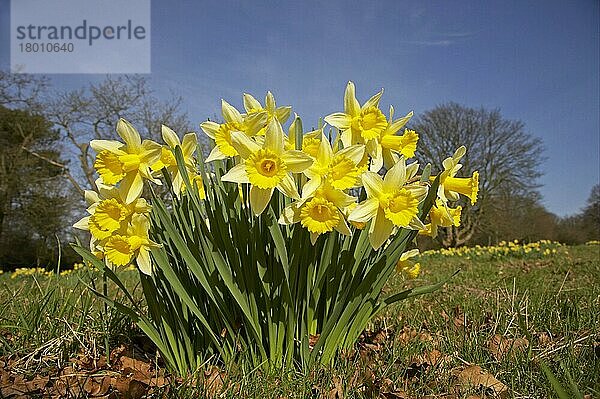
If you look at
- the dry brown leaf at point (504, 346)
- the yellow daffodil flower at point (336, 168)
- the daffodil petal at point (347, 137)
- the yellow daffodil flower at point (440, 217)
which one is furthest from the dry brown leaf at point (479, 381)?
the daffodil petal at point (347, 137)

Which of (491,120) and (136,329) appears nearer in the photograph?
(136,329)

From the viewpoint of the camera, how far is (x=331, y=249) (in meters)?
1.43

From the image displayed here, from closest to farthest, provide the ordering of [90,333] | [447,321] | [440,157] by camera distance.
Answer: [90,333], [447,321], [440,157]

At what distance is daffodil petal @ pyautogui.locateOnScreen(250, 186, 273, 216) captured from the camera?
1302 millimetres

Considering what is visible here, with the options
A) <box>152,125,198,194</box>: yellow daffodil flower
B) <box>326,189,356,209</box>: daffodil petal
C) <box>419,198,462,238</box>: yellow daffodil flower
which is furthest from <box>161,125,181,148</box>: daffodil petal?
<box>419,198,462,238</box>: yellow daffodil flower

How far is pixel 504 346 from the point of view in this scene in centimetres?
179

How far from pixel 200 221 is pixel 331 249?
0.39 meters

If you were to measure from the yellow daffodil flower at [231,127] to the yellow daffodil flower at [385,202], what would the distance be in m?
0.34

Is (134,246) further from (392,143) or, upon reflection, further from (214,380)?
(392,143)

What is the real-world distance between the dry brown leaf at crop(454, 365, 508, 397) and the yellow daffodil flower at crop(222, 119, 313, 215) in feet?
2.47

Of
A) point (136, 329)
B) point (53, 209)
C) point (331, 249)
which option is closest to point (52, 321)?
point (136, 329)

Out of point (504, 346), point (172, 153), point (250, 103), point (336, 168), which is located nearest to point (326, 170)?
point (336, 168)

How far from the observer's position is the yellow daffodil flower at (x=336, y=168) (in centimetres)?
131

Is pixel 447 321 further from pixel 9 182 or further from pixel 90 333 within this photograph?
pixel 9 182
